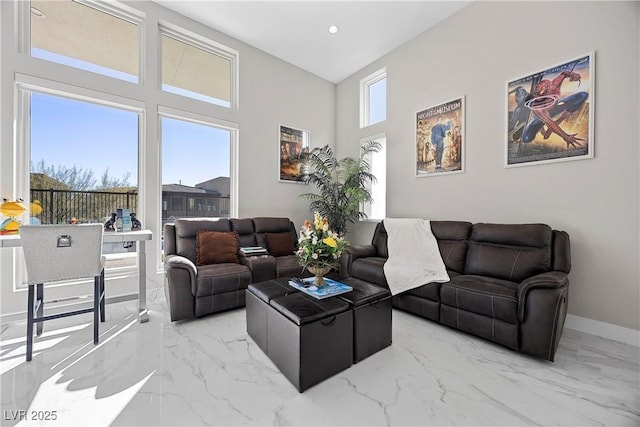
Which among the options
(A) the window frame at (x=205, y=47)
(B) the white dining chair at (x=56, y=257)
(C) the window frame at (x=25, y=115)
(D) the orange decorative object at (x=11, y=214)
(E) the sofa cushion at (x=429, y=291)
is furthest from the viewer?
(A) the window frame at (x=205, y=47)

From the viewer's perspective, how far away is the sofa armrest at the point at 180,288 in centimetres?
248

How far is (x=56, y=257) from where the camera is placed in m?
2.01

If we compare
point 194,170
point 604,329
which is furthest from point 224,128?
point 604,329

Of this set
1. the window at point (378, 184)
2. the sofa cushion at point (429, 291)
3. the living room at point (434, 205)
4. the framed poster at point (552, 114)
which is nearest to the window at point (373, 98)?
the living room at point (434, 205)

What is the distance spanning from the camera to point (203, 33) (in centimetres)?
361

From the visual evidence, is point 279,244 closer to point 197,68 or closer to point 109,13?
point 197,68

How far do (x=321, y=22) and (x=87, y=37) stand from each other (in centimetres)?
277

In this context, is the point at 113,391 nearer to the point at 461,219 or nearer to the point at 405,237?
the point at 405,237

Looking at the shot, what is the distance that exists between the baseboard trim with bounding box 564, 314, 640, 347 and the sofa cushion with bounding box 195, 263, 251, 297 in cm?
322

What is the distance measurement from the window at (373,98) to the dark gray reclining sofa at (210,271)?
2.71 metres

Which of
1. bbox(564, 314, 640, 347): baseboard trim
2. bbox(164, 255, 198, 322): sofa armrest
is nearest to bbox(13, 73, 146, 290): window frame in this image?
bbox(164, 255, 198, 322): sofa armrest

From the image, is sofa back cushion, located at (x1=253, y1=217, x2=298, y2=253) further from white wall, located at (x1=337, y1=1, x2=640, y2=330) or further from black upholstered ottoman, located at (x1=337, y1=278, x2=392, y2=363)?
black upholstered ottoman, located at (x1=337, y1=278, x2=392, y2=363)

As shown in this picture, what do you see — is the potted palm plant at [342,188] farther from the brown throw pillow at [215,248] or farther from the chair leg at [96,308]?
the chair leg at [96,308]

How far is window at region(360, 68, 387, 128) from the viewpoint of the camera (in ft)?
14.5
